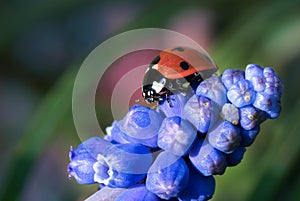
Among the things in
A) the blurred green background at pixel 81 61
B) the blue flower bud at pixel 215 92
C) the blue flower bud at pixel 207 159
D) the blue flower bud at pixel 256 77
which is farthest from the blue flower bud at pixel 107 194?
the blurred green background at pixel 81 61

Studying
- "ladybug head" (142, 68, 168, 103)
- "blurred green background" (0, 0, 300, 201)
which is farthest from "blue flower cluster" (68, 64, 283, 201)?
"blurred green background" (0, 0, 300, 201)

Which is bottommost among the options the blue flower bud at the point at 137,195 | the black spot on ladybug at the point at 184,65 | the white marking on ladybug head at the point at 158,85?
the blue flower bud at the point at 137,195

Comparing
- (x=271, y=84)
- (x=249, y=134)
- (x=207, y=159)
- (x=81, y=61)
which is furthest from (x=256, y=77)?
(x=81, y=61)

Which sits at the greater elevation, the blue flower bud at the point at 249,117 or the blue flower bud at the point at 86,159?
the blue flower bud at the point at 86,159

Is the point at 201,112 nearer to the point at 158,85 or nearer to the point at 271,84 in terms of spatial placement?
the point at 271,84

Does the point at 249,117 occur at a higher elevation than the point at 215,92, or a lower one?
lower

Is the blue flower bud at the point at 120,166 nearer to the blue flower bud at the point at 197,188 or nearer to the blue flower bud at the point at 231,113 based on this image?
the blue flower bud at the point at 197,188
